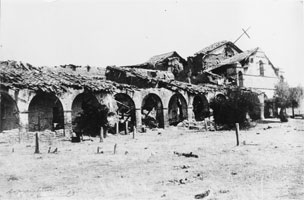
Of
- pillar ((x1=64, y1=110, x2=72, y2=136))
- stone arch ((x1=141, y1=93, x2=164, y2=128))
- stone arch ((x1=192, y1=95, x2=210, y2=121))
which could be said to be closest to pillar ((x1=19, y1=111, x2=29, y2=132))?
pillar ((x1=64, y1=110, x2=72, y2=136))

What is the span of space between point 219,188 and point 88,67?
1257 inches

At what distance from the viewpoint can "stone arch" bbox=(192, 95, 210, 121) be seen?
102 feet

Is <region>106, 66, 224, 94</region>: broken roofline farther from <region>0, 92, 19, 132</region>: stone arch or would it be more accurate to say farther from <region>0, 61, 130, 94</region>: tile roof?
<region>0, 92, 19, 132</region>: stone arch

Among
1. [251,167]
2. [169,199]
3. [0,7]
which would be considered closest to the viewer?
[169,199]

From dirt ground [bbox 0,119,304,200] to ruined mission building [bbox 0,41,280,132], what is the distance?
665 cm

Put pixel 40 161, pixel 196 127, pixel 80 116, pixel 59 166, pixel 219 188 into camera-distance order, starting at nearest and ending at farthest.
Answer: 1. pixel 219 188
2. pixel 59 166
3. pixel 40 161
4. pixel 80 116
5. pixel 196 127

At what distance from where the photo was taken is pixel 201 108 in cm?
3303

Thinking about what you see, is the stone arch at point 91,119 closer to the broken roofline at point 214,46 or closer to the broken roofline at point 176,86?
the broken roofline at point 176,86

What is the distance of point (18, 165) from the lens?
11.9m

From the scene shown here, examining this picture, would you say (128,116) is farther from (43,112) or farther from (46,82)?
(46,82)

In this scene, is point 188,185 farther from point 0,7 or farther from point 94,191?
point 0,7

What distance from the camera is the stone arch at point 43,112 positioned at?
887 inches

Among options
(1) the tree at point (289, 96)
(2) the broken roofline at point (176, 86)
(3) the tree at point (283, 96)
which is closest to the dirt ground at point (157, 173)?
(2) the broken roofline at point (176, 86)

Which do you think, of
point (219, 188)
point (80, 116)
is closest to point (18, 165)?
point (219, 188)
